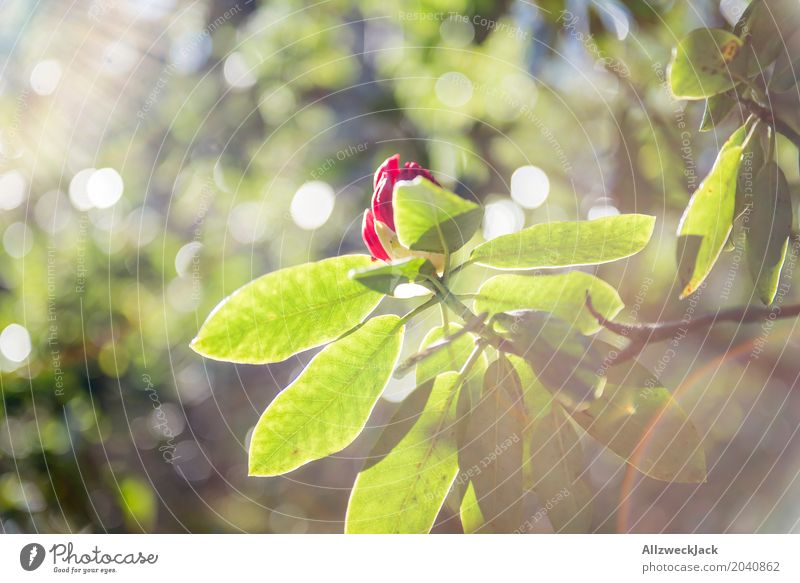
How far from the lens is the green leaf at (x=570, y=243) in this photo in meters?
0.52

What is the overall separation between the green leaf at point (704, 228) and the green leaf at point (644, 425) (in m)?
0.10

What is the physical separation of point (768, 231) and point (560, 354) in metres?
A: 0.25

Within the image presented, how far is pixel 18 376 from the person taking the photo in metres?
1.15

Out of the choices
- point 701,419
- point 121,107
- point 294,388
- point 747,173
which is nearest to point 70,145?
point 121,107

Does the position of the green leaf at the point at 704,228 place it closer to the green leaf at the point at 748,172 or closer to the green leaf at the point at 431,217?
the green leaf at the point at 748,172

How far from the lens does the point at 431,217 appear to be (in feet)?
A: 1.51

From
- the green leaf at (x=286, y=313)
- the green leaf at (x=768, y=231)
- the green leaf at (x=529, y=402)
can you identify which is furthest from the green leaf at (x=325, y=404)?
the green leaf at (x=768, y=231)

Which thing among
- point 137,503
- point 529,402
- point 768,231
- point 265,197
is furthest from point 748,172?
point 137,503

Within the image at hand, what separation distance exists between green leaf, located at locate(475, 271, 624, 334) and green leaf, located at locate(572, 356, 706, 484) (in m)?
0.08

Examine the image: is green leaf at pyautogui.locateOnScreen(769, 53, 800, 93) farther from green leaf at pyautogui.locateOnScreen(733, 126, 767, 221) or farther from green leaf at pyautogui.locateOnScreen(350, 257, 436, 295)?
green leaf at pyautogui.locateOnScreen(350, 257, 436, 295)

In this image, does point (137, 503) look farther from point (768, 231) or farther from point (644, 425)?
point (768, 231)

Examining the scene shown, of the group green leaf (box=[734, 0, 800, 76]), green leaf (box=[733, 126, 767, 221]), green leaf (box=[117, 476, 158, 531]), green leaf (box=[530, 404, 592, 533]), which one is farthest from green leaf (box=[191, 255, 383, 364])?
green leaf (box=[117, 476, 158, 531])

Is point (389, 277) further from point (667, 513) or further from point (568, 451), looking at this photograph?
A: point (667, 513)

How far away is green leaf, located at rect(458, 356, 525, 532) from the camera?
2.07 ft
